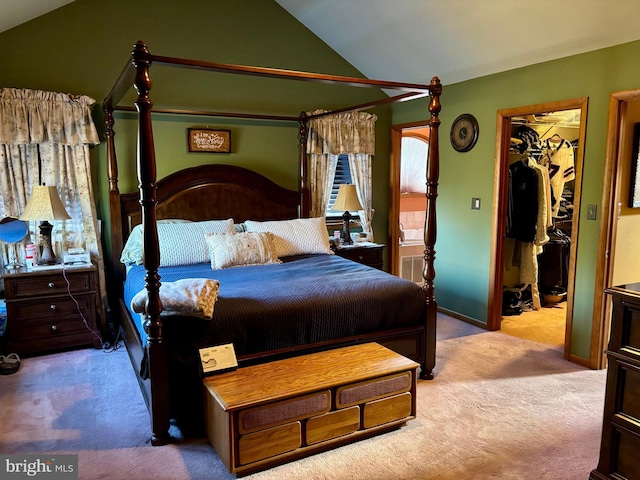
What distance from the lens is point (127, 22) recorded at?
13.6ft

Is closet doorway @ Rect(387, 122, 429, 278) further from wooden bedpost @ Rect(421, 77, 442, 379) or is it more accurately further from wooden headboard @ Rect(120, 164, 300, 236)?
wooden bedpost @ Rect(421, 77, 442, 379)

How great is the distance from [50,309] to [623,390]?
3793 millimetres

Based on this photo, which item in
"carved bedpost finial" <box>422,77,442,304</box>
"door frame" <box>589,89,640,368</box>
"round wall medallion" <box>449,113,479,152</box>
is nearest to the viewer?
"carved bedpost finial" <box>422,77,442,304</box>

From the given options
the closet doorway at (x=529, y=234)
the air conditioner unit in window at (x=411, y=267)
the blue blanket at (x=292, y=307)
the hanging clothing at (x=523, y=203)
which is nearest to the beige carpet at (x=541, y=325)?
the closet doorway at (x=529, y=234)

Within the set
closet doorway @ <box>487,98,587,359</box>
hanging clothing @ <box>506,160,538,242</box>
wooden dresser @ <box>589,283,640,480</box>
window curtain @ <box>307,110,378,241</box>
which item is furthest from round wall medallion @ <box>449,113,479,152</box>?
wooden dresser @ <box>589,283,640,480</box>

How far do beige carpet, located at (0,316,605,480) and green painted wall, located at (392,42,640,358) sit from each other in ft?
2.45

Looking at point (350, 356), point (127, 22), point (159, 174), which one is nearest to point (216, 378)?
point (350, 356)

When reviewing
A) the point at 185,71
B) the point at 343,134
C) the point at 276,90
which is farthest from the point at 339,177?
the point at 185,71

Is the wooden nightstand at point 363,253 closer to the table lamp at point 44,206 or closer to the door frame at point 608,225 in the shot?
the door frame at point 608,225

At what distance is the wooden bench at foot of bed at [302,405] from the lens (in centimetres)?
223

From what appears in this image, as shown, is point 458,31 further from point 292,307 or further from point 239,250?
point 292,307

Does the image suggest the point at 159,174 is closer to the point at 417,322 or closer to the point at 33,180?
the point at 33,180

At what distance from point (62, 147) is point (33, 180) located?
35 cm

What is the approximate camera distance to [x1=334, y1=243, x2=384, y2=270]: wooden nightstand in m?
4.79
